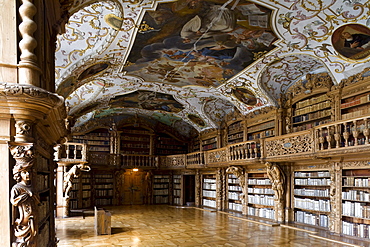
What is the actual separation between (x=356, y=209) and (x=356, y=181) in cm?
71

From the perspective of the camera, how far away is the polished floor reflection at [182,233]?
25.7ft

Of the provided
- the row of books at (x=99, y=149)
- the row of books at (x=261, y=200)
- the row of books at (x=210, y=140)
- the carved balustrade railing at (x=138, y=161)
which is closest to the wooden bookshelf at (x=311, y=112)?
the row of books at (x=261, y=200)

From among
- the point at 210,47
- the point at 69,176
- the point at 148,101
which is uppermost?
the point at 210,47

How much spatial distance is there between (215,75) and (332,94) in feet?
12.2

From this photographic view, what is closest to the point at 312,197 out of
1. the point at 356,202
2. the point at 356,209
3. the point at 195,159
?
the point at 356,202

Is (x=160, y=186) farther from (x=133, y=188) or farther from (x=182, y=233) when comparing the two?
(x=182, y=233)

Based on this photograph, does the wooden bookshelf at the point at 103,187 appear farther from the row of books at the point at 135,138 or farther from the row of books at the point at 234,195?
the row of books at the point at 234,195

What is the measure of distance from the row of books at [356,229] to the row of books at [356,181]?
101 centimetres

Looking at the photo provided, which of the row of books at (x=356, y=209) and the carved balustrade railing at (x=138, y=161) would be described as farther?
the carved balustrade railing at (x=138, y=161)

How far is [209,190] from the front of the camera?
16156 millimetres

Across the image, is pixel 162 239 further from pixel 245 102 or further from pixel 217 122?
pixel 217 122

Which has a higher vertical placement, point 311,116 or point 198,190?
point 311,116

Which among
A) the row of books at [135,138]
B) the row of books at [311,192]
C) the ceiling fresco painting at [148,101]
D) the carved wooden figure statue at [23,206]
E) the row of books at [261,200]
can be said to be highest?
the ceiling fresco painting at [148,101]

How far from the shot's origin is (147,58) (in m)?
9.33
